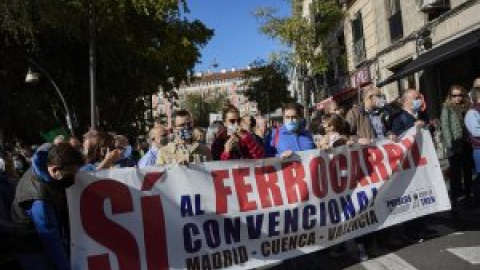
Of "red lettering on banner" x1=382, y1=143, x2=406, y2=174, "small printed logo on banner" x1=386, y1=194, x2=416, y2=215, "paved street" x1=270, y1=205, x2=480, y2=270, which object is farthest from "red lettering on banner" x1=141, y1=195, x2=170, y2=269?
"red lettering on banner" x1=382, y1=143, x2=406, y2=174

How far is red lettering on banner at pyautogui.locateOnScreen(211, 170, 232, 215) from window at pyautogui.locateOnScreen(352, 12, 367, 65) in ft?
77.8

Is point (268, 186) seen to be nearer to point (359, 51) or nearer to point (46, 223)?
point (46, 223)

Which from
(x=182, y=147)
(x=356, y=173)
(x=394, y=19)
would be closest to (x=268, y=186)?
(x=182, y=147)

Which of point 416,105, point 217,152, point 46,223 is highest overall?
point 416,105

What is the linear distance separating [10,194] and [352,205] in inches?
141

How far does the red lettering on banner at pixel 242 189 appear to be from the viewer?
6598 millimetres

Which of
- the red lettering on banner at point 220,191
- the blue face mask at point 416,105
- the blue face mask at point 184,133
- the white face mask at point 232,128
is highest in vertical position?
the blue face mask at point 416,105

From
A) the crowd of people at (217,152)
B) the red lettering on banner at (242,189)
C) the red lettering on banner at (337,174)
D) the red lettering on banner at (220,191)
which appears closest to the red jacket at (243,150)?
the crowd of people at (217,152)

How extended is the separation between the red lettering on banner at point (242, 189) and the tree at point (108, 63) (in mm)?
18437

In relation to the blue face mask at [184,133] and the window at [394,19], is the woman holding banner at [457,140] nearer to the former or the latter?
the blue face mask at [184,133]

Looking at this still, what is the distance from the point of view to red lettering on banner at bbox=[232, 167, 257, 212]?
6.60 metres

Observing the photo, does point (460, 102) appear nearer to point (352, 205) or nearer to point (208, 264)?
point (352, 205)

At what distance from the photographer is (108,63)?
30328mm

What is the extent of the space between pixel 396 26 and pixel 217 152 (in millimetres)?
18555
